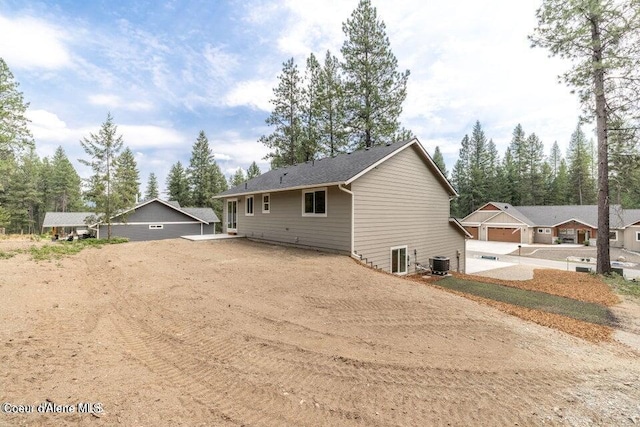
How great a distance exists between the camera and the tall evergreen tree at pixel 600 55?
1177cm

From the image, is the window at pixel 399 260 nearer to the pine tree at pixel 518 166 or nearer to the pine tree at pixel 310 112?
the pine tree at pixel 310 112

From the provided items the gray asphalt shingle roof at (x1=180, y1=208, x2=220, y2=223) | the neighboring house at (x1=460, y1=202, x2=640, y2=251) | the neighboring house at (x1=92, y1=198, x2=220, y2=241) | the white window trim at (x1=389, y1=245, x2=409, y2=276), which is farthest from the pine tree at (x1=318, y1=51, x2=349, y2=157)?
the neighboring house at (x1=460, y1=202, x2=640, y2=251)

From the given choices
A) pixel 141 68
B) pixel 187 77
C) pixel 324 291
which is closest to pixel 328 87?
pixel 187 77

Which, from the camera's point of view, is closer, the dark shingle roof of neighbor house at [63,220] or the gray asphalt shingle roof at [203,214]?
the gray asphalt shingle roof at [203,214]

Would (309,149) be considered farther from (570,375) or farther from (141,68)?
(570,375)

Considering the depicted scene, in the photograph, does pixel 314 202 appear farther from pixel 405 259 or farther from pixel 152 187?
pixel 152 187

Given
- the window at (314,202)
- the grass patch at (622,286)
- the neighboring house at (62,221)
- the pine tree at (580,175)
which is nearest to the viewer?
the grass patch at (622,286)

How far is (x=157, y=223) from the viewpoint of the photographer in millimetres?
27047

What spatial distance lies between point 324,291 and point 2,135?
27581 millimetres

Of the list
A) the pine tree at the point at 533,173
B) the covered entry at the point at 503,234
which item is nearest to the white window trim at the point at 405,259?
the covered entry at the point at 503,234

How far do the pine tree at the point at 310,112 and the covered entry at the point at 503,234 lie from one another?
2858cm

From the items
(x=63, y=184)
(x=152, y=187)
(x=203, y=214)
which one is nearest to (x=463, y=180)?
(x=203, y=214)

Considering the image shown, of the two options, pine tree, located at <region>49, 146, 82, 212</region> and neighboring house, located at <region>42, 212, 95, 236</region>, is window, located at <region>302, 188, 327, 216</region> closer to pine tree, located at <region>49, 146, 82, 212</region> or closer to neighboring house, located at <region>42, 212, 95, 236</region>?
neighboring house, located at <region>42, 212, 95, 236</region>

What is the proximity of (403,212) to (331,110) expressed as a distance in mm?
14224
